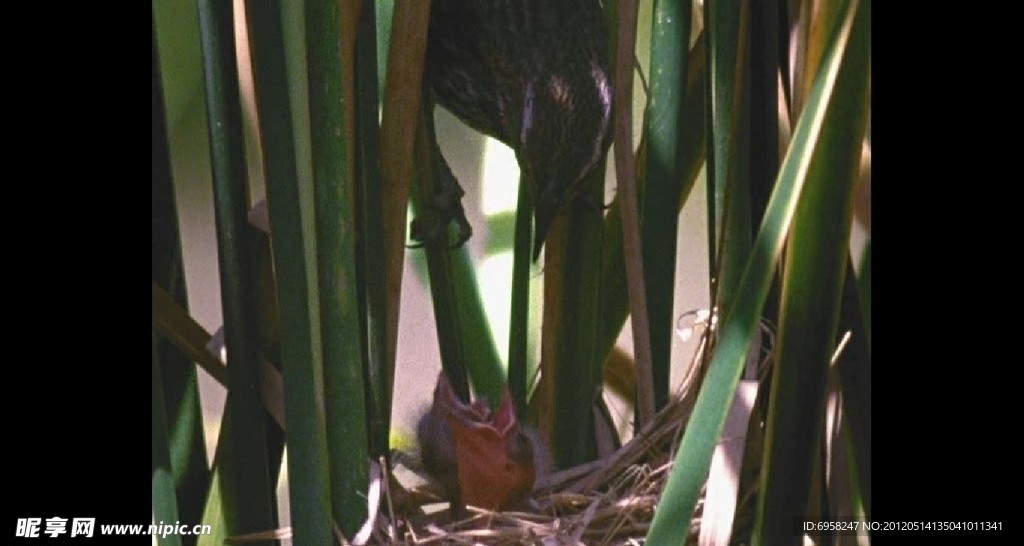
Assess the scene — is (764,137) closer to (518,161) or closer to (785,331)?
(785,331)

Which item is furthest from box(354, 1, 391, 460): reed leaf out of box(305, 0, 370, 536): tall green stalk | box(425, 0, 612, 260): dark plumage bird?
box(425, 0, 612, 260): dark plumage bird

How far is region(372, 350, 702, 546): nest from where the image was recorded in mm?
755

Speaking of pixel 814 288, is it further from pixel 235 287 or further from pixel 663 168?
pixel 235 287

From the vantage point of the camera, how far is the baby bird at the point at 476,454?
783 mm

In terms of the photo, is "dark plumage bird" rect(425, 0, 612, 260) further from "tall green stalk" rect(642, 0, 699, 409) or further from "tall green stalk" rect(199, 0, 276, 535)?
"tall green stalk" rect(199, 0, 276, 535)

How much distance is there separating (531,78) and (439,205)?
23cm

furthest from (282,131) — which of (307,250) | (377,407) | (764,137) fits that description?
(764,137)

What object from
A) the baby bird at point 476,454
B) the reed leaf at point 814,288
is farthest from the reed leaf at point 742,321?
the baby bird at point 476,454

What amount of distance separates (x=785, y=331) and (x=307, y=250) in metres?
0.28

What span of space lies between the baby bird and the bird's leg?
0.37 ft

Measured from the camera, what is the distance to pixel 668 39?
790 mm

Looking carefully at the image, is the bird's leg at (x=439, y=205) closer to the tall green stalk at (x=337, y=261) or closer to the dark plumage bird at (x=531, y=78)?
the dark plumage bird at (x=531, y=78)

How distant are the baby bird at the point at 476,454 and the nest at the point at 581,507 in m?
0.01

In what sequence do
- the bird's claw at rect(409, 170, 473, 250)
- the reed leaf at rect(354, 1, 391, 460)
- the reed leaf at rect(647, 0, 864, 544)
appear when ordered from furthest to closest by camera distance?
1. the bird's claw at rect(409, 170, 473, 250)
2. the reed leaf at rect(354, 1, 391, 460)
3. the reed leaf at rect(647, 0, 864, 544)
